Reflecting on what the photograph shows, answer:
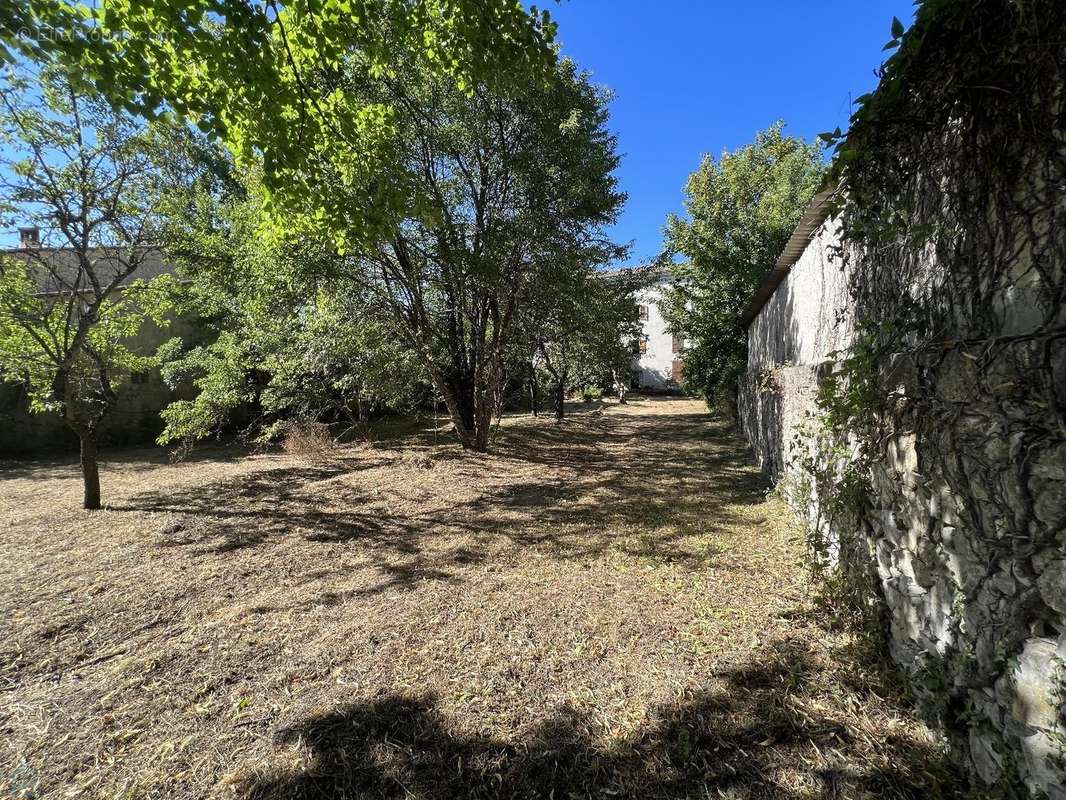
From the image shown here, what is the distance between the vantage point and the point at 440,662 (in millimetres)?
2590

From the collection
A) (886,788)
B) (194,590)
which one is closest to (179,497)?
(194,590)

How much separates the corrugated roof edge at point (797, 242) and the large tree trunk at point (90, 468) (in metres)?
8.09

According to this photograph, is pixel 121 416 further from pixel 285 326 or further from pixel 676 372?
Result: pixel 676 372

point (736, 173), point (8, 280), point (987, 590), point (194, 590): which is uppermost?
point (736, 173)

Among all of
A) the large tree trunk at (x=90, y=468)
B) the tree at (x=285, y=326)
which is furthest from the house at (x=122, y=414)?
the large tree trunk at (x=90, y=468)

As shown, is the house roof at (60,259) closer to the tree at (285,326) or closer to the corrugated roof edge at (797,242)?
the tree at (285,326)

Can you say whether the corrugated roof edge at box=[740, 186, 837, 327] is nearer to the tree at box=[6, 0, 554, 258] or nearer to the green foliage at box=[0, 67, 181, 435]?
the tree at box=[6, 0, 554, 258]

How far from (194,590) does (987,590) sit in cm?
482

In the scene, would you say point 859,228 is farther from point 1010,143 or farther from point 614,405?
point 614,405

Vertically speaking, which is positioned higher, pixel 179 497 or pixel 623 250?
pixel 623 250

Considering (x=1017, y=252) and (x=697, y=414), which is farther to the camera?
(x=697, y=414)

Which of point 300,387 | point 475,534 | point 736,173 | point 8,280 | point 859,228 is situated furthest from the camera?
point 736,173

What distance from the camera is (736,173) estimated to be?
12.4 meters

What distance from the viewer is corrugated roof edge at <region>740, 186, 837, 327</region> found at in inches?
134
